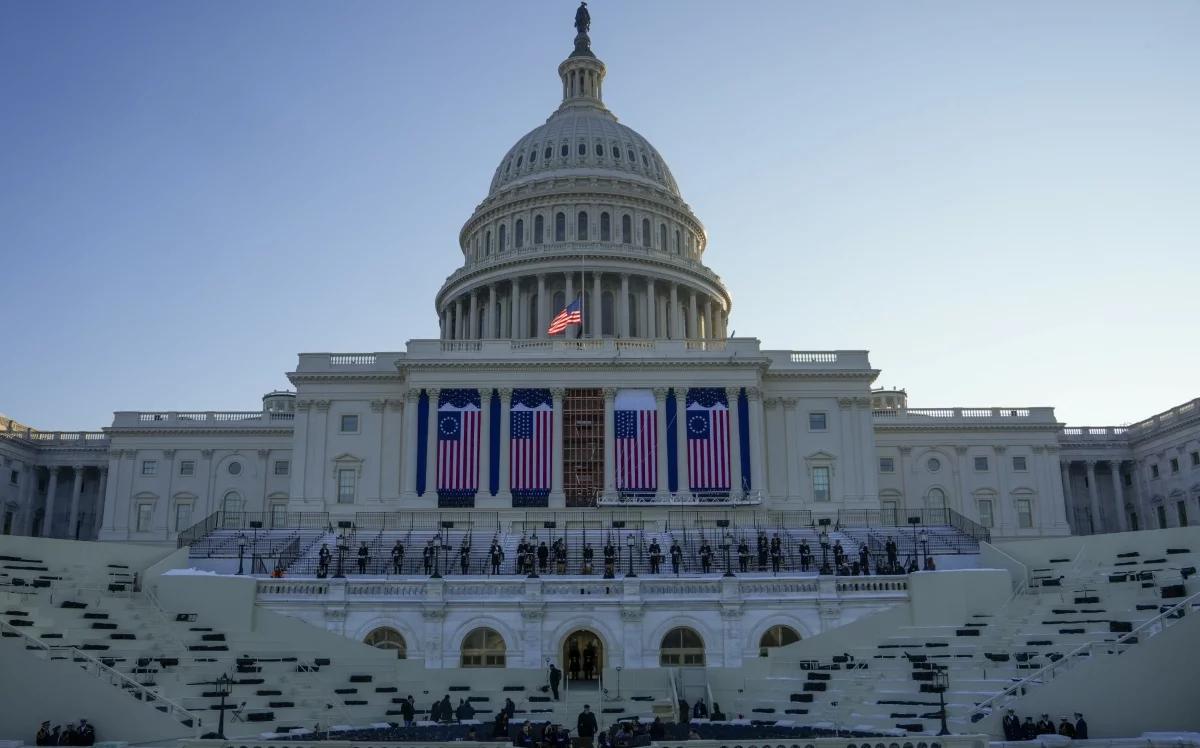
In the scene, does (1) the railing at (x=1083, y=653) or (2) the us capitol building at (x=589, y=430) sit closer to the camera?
(1) the railing at (x=1083, y=653)

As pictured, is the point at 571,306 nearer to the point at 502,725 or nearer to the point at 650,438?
the point at 650,438

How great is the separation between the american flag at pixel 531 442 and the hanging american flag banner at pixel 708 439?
354 inches

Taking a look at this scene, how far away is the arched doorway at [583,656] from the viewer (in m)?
49.7

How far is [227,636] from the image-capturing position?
1900 inches

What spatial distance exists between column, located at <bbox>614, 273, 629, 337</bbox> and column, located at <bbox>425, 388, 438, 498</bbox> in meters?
23.0

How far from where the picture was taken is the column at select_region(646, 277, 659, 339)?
9689 cm

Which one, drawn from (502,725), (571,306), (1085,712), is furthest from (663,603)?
(571,306)

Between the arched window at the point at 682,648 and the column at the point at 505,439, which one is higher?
the column at the point at 505,439

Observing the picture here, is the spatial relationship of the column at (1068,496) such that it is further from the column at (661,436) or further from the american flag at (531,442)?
the american flag at (531,442)

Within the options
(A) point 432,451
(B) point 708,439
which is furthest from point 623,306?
(A) point 432,451

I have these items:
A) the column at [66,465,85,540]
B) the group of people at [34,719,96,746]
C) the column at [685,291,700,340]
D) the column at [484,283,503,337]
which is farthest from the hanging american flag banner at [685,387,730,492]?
the column at [66,465,85,540]

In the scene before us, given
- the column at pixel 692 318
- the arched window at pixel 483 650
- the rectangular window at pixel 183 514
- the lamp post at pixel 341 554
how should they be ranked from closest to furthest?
the arched window at pixel 483 650 → the lamp post at pixel 341 554 → the rectangular window at pixel 183 514 → the column at pixel 692 318

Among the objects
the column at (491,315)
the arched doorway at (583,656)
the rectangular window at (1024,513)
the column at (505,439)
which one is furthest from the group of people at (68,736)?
the rectangular window at (1024,513)

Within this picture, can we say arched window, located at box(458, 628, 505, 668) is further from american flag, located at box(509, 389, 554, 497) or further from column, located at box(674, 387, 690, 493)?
column, located at box(674, 387, 690, 493)
